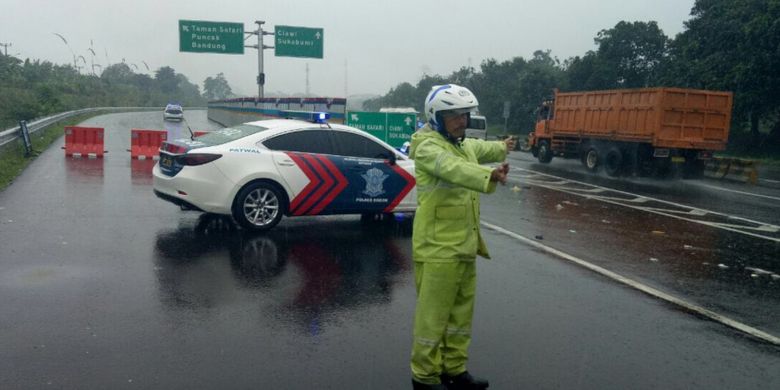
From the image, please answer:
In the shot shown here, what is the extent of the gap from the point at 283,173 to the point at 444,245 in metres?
5.50

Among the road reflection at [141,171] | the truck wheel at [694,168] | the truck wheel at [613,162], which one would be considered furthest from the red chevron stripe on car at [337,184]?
the truck wheel at [694,168]

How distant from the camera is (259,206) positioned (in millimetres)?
9422

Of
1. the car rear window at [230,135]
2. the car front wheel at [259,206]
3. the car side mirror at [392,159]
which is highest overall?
the car rear window at [230,135]

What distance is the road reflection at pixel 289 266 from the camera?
247 inches

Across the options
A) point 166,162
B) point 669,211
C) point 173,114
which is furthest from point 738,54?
point 173,114

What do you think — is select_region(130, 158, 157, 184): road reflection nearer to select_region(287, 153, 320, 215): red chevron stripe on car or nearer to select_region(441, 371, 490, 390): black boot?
select_region(287, 153, 320, 215): red chevron stripe on car

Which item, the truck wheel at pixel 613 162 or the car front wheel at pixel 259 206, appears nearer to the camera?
the car front wheel at pixel 259 206

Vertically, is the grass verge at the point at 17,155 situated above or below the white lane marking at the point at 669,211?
above

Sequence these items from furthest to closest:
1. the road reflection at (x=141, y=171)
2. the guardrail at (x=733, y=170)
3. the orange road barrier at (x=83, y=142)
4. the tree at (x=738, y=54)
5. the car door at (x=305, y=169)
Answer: the tree at (x=738, y=54)
the guardrail at (x=733, y=170)
the orange road barrier at (x=83, y=142)
the road reflection at (x=141, y=171)
the car door at (x=305, y=169)

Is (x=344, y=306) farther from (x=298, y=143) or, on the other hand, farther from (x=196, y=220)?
(x=196, y=220)

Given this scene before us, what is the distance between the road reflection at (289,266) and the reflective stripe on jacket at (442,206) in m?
1.68

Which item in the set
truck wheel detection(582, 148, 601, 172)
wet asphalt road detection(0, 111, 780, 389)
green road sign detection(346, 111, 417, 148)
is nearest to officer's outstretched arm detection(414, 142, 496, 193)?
wet asphalt road detection(0, 111, 780, 389)

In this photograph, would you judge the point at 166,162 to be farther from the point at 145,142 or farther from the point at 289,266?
the point at 145,142

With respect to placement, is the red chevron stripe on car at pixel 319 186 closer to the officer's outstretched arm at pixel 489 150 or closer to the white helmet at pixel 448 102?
the officer's outstretched arm at pixel 489 150
